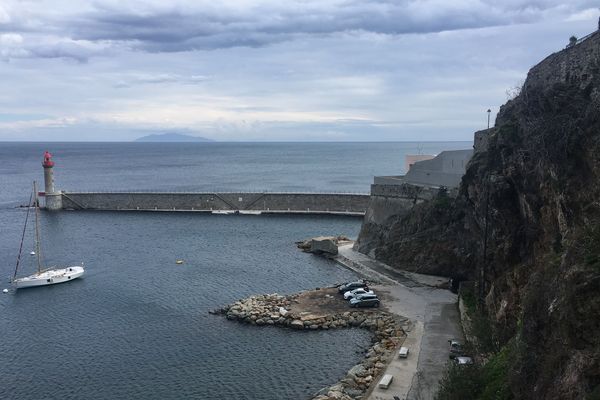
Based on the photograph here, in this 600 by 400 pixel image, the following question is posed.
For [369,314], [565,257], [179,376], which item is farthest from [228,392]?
[565,257]

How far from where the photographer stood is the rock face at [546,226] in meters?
16.9

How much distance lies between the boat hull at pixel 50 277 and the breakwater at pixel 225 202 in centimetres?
4033

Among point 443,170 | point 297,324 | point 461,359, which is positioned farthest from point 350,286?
point 461,359

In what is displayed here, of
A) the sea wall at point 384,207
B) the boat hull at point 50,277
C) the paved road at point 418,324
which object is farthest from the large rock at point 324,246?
the boat hull at point 50,277

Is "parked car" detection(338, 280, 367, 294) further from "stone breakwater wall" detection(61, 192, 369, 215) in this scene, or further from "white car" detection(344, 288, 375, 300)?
"stone breakwater wall" detection(61, 192, 369, 215)

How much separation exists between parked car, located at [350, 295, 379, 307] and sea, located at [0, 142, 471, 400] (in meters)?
3.91

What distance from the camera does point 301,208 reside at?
94625 millimetres

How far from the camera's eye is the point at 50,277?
55.9 m

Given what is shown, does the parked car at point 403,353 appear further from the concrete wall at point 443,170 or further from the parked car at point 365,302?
the concrete wall at point 443,170

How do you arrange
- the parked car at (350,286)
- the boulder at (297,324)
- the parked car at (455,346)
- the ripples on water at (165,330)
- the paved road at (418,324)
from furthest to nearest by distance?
1. the parked car at (350,286)
2. the boulder at (297,324)
3. the parked car at (455,346)
4. the ripples on water at (165,330)
5. the paved road at (418,324)

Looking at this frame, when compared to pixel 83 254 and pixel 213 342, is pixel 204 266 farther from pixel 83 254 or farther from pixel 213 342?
pixel 213 342

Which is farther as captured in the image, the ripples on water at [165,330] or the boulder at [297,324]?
the boulder at [297,324]

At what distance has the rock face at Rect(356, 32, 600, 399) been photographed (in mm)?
16891

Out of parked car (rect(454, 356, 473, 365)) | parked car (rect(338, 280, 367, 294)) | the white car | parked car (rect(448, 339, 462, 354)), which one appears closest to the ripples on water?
parked car (rect(338, 280, 367, 294))
